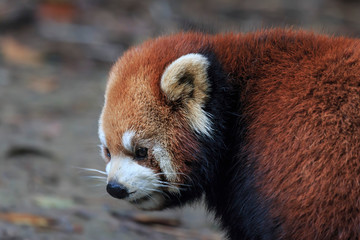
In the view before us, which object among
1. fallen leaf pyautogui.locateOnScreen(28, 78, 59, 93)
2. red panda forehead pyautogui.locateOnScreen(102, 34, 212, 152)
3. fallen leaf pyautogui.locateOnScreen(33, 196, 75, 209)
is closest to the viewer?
red panda forehead pyautogui.locateOnScreen(102, 34, 212, 152)

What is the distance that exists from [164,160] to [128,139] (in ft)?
0.86

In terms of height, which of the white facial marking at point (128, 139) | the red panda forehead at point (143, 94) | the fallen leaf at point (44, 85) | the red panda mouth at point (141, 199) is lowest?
the fallen leaf at point (44, 85)

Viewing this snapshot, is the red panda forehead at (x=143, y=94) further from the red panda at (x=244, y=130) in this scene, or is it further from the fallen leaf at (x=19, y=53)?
the fallen leaf at (x=19, y=53)

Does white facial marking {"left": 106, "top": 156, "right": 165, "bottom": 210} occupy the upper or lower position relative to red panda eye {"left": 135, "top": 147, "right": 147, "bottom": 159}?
lower

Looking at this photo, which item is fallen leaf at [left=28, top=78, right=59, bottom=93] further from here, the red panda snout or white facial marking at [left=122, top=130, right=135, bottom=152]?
white facial marking at [left=122, top=130, right=135, bottom=152]

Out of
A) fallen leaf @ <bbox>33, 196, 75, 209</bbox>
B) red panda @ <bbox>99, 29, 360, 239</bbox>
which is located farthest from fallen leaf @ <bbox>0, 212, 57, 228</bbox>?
red panda @ <bbox>99, 29, 360, 239</bbox>

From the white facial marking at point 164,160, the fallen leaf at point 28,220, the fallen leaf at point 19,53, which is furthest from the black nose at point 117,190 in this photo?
the fallen leaf at point 19,53

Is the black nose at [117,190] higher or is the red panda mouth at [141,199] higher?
the black nose at [117,190]

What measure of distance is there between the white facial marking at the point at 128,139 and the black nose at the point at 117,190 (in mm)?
235

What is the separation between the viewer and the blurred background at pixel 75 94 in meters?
4.46

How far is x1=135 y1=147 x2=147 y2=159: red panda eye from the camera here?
131 inches

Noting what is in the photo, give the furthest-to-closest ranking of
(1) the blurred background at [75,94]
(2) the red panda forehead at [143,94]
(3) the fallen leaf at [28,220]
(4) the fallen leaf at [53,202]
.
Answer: (4) the fallen leaf at [53,202] → (1) the blurred background at [75,94] → (3) the fallen leaf at [28,220] → (2) the red panda forehead at [143,94]

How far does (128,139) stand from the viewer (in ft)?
10.9

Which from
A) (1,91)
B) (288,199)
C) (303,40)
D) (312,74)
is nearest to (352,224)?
(288,199)
